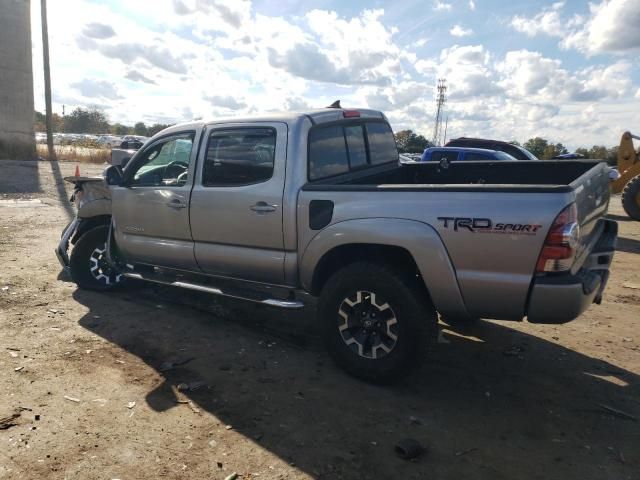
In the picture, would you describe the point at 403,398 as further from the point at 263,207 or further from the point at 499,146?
the point at 499,146

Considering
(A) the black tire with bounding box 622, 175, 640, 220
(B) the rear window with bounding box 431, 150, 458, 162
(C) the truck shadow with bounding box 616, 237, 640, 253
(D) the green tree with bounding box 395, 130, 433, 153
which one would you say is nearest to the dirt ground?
(C) the truck shadow with bounding box 616, 237, 640, 253

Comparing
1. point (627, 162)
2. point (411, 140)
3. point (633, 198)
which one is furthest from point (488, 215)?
point (411, 140)

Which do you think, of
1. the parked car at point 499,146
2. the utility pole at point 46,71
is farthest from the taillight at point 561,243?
the utility pole at point 46,71

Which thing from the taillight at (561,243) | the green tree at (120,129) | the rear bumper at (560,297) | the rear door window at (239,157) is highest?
the green tree at (120,129)

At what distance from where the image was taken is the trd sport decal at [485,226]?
312 cm

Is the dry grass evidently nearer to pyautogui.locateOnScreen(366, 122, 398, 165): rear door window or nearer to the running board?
the running board

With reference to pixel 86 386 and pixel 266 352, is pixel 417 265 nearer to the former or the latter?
pixel 266 352

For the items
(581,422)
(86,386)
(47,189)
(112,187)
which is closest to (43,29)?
(47,189)

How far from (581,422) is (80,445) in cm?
324

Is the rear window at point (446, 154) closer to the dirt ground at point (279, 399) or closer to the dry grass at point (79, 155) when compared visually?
the dirt ground at point (279, 399)

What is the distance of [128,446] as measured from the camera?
309 centimetres

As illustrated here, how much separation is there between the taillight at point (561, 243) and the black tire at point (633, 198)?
1166 cm

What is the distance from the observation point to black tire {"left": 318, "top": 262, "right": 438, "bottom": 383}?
361 cm

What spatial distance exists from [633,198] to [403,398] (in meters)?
12.0
